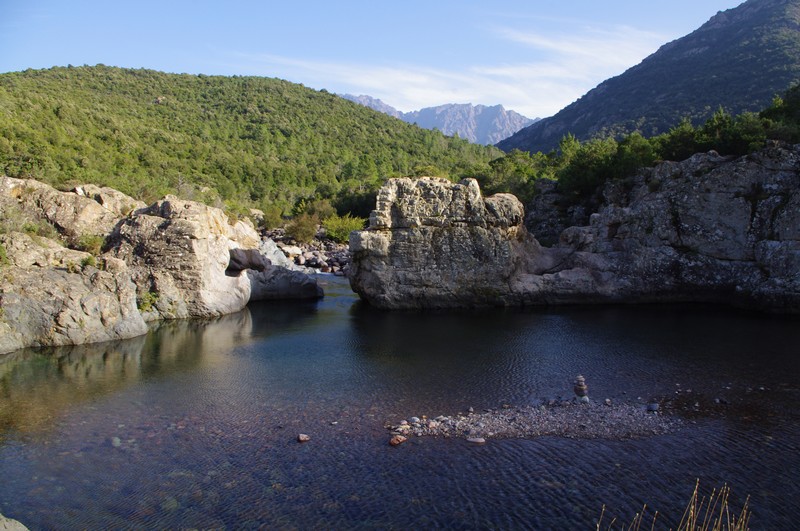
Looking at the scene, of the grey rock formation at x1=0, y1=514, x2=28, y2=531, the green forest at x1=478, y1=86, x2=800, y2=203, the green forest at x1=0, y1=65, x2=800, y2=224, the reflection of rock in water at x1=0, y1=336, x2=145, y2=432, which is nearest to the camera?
the grey rock formation at x1=0, y1=514, x2=28, y2=531

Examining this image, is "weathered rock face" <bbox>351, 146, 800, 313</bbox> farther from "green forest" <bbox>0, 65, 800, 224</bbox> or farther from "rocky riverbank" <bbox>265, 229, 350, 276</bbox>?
"rocky riverbank" <bbox>265, 229, 350, 276</bbox>

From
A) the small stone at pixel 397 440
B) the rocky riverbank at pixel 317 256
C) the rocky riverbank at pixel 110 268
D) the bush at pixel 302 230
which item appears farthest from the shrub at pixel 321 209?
the small stone at pixel 397 440

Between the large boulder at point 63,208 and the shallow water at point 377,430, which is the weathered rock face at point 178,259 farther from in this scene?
the shallow water at point 377,430

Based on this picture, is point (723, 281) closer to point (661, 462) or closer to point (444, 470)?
point (661, 462)

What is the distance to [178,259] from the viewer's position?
24.9 meters

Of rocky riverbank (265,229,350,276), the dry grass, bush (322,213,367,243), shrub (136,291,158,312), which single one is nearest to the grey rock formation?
the dry grass

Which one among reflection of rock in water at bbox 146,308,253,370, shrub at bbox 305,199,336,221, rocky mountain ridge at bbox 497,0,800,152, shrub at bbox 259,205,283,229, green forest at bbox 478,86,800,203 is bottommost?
reflection of rock in water at bbox 146,308,253,370

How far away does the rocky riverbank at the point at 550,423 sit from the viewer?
12.1 meters

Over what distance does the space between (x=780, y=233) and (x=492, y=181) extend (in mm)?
30458

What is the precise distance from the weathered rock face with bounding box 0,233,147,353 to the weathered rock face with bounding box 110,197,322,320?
7.42 feet

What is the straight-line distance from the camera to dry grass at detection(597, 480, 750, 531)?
334 inches

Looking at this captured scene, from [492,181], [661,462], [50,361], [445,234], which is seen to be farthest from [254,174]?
[661,462]

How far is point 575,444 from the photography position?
11609 millimetres

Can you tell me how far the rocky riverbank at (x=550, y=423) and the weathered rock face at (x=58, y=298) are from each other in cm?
1391
